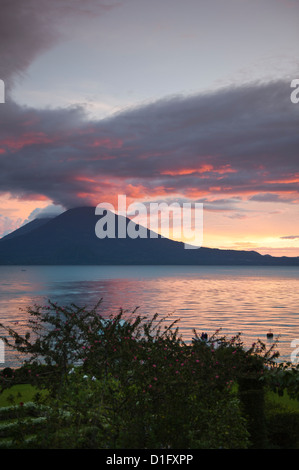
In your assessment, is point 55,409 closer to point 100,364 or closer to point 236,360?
point 100,364

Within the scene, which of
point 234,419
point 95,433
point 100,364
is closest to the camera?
point 95,433

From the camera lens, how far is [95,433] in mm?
10414

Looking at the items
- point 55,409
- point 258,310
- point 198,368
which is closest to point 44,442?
point 55,409

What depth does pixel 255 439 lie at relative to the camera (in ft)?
40.1

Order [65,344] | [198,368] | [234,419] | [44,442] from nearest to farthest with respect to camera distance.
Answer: [44,442] < [234,419] < [198,368] < [65,344]
